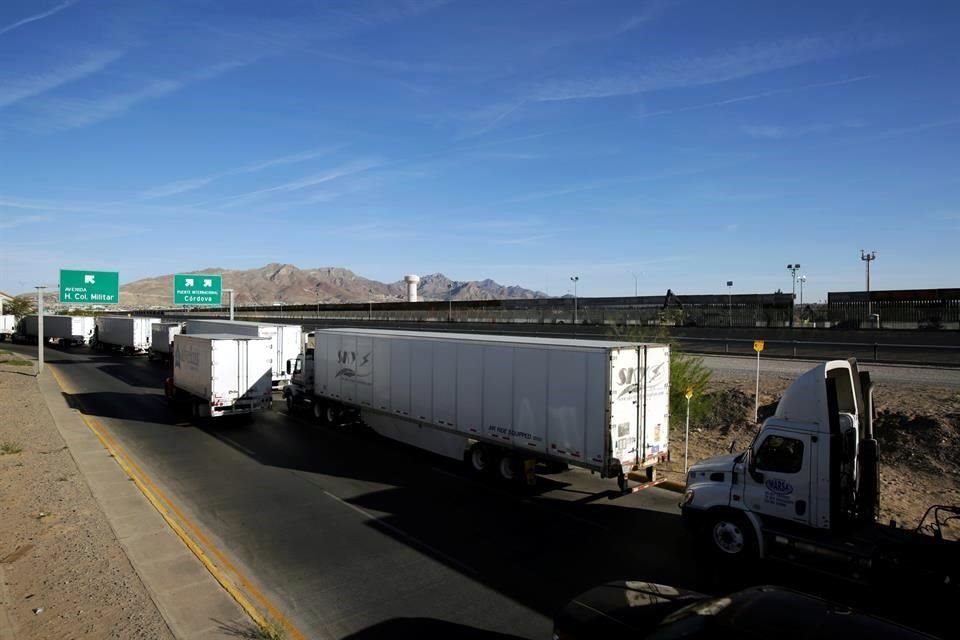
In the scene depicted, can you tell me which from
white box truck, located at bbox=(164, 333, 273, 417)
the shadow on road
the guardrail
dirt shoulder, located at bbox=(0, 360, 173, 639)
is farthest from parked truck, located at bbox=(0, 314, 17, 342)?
the shadow on road

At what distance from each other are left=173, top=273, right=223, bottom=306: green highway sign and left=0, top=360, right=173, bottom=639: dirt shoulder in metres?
31.8

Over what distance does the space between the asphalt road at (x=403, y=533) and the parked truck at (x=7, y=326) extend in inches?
2857

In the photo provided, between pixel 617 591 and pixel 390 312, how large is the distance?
248 ft

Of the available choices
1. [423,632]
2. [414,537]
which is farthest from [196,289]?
[423,632]

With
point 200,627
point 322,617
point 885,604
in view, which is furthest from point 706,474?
point 200,627

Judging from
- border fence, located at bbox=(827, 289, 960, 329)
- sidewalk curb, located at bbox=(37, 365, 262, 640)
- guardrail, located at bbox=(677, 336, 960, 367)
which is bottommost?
sidewalk curb, located at bbox=(37, 365, 262, 640)

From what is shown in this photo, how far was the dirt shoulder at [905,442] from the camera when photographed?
13867 mm

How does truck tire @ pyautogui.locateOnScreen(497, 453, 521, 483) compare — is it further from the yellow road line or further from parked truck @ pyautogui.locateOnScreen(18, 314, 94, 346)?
parked truck @ pyautogui.locateOnScreen(18, 314, 94, 346)

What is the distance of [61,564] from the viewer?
9.09 m

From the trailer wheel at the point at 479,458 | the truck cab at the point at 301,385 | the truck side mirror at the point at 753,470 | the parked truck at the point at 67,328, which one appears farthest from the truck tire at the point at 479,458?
the parked truck at the point at 67,328

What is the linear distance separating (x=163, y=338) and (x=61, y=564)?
38.6m

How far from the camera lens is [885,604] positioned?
8320 mm

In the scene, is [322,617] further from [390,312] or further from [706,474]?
[390,312]

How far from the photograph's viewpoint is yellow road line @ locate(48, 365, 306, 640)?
7.90 metres
